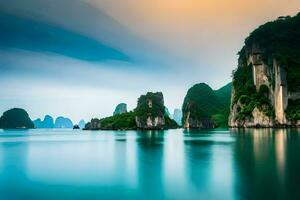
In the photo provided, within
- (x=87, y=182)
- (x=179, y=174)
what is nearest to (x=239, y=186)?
(x=179, y=174)

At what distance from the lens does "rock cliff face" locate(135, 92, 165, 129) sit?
139m

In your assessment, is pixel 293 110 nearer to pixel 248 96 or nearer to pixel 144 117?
pixel 248 96

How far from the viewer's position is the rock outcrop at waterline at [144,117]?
13938cm

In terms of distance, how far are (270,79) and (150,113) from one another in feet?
175

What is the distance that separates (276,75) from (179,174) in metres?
84.7

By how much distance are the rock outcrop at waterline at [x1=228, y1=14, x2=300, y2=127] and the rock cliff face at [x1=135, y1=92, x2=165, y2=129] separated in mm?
33616

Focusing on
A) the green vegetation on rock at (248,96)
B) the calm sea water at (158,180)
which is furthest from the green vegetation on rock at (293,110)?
the calm sea water at (158,180)

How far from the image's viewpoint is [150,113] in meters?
140

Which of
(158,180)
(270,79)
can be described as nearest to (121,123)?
(270,79)

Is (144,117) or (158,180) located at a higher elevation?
(144,117)

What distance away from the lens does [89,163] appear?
26.1 m

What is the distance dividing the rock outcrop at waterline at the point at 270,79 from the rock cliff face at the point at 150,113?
110 feet

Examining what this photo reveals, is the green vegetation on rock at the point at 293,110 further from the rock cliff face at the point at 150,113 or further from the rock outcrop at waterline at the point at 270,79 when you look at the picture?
the rock cliff face at the point at 150,113

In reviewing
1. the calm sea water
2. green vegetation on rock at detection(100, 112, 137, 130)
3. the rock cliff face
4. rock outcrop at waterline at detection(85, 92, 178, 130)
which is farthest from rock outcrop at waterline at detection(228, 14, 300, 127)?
the calm sea water
